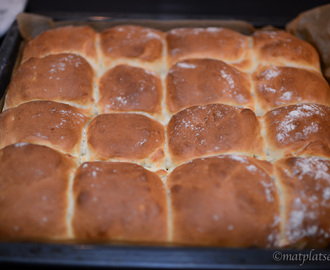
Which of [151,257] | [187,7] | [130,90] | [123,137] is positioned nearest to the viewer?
[151,257]

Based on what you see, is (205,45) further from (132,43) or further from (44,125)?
(44,125)

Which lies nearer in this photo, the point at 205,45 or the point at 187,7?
the point at 205,45

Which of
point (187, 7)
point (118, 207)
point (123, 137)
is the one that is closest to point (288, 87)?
point (123, 137)

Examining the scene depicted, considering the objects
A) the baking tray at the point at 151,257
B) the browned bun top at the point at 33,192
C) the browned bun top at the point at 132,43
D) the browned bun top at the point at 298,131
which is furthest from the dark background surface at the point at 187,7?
the baking tray at the point at 151,257

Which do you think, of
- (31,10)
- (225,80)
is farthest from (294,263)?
(31,10)

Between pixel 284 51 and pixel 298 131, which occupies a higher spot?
pixel 284 51

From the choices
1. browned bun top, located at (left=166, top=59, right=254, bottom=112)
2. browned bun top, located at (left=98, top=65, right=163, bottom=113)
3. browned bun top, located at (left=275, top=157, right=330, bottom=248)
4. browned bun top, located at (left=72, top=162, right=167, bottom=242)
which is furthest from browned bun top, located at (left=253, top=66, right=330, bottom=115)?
browned bun top, located at (left=72, top=162, right=167, bottom=242)

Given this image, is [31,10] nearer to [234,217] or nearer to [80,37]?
[80,37]

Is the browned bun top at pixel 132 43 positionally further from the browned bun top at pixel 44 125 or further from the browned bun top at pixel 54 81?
the browned bun top at pixel 44 125
